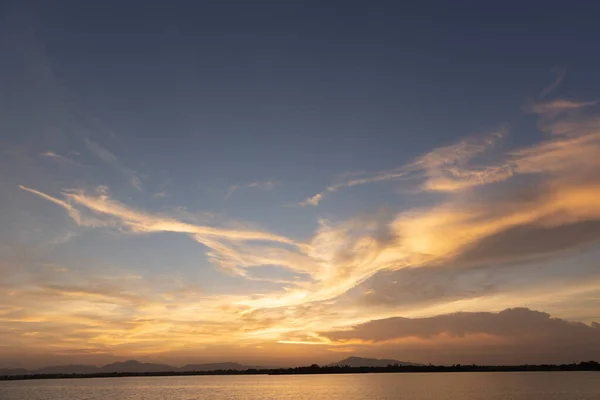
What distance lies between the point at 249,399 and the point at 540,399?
78.7 meters

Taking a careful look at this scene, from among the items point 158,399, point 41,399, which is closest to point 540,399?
point 158,399

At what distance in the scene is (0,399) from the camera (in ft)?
513

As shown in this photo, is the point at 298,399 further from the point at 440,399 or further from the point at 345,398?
Answer: the point at 440,399

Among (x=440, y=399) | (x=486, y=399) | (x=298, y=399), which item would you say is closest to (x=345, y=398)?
(x=298, y=399)

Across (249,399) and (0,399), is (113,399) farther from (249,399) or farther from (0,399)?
(249,399)

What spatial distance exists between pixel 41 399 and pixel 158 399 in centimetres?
3698

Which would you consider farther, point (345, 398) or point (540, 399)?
point (345, 398)

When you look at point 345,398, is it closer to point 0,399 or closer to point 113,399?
point 113,399

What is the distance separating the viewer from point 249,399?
146625mm

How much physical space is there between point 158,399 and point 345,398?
5693 cm

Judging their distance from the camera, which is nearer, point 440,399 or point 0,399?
point 440,399

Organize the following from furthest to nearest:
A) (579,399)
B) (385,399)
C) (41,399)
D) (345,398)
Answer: (41,399)
(345,398)
(385,399)
(579,399)

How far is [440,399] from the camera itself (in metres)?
131

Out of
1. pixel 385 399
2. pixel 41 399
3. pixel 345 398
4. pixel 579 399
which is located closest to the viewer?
pixel 579 399
